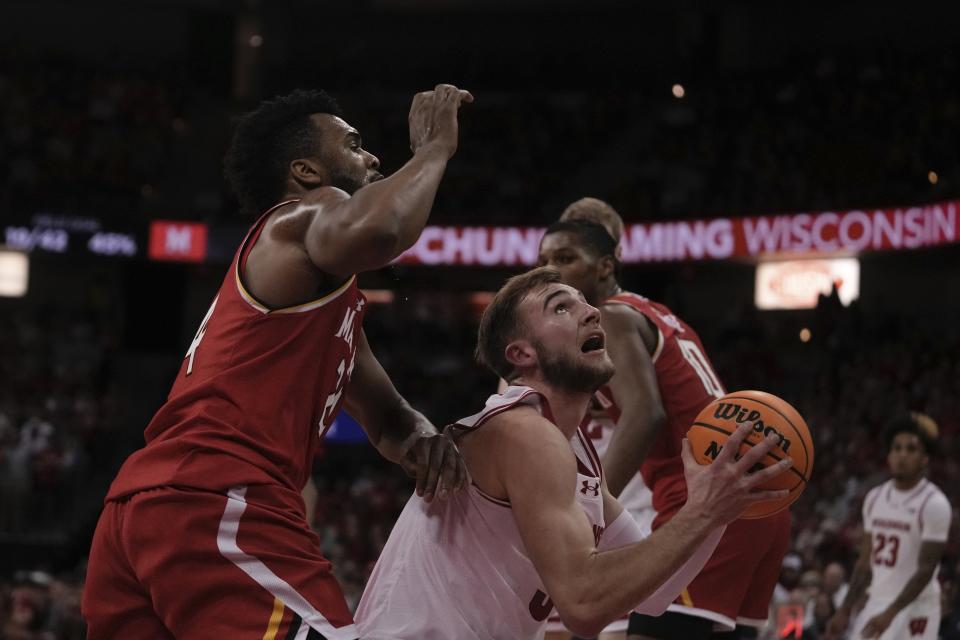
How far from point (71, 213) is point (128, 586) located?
2013 cm

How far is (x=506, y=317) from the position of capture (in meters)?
3.36

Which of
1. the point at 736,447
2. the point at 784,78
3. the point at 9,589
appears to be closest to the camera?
the point at 736,447

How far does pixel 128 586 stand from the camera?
2963mm

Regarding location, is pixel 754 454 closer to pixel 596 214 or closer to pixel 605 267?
pixel 605 267

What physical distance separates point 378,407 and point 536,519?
860 millimetres

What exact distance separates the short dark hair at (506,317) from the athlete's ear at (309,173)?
1.78 feet

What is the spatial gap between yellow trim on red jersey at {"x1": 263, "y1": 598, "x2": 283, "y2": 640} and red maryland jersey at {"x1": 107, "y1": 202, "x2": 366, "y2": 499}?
27 centimetres

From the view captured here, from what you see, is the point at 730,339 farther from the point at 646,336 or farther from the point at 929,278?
the point at 646,336

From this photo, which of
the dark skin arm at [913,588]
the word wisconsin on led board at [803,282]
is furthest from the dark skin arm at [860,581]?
the word wisconsin on led board at [803,282]

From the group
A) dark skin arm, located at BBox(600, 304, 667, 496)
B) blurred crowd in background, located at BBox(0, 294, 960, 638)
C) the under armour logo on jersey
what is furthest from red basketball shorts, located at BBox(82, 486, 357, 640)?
blurred crowd in background, located at BBox(0, 294, 960, 638)

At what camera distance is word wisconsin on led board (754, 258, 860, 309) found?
18938 millimetres

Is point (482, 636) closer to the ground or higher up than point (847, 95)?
closer to the ground

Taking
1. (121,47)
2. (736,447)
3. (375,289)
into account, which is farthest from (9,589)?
(121,47)

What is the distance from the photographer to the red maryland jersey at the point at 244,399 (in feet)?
9.68
